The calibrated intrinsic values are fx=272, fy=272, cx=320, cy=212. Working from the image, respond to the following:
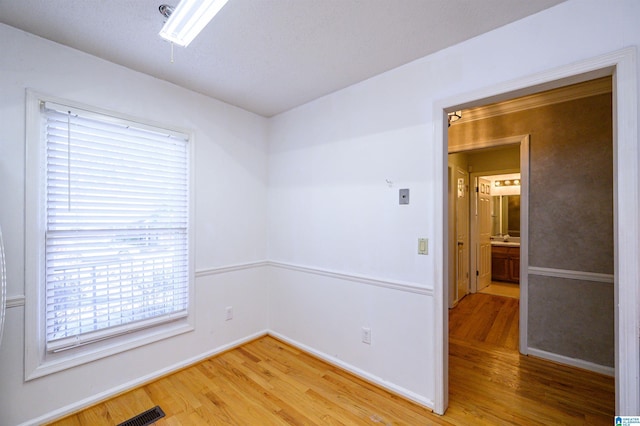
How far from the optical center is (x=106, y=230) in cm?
211

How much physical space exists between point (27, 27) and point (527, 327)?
4779 mm

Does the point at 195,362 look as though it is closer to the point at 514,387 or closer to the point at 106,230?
the point at 106,230

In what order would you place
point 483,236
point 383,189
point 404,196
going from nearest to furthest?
1. point 404,196
2. point 383,189
3. point 483,236

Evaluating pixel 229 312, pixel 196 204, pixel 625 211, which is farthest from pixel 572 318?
pixel 196 204

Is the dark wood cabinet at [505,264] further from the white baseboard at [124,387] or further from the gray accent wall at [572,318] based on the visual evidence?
the white baseboard at [124,387]

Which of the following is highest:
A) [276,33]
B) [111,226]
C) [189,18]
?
[276,33]

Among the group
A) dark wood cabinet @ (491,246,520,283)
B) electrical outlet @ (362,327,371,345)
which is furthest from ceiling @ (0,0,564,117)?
dark wood cabinet @ (491,246,520,283)

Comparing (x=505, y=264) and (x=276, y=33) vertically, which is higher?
(x=276, y=33)

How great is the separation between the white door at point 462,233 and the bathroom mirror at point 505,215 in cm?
234

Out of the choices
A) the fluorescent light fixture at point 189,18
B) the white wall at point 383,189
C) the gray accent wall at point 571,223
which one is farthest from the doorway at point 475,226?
the fluorescent light fixture at point 189,18

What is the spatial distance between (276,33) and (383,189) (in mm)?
1376

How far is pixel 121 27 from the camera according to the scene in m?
1.72

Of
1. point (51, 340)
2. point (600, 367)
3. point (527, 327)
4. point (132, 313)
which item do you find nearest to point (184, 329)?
point (132, 313)

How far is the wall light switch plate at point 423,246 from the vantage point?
6.72 ft
